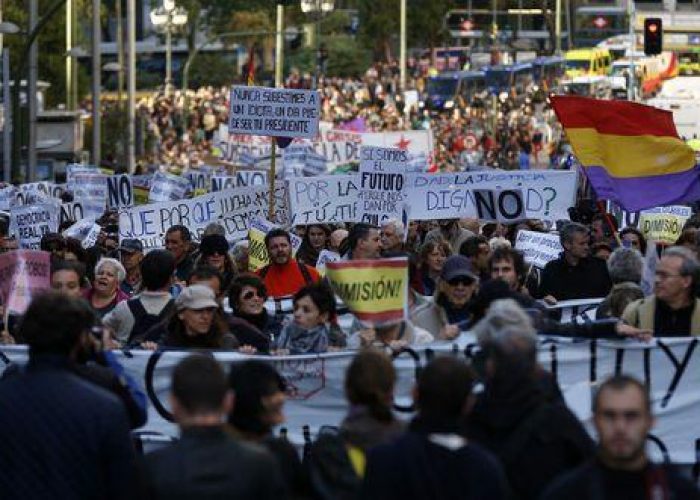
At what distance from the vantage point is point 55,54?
71125 mm

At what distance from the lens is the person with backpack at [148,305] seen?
12109 millimetres

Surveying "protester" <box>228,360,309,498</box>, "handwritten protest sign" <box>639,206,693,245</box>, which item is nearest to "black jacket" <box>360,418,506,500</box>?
"protester" <box>228,360,309,498</box>

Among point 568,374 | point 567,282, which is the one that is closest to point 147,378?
point 568,374

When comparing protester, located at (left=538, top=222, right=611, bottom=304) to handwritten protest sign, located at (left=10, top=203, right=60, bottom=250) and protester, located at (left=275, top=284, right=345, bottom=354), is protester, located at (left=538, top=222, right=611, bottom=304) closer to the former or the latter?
protester, located at (left=275, top=284, right=345, bottom=354)

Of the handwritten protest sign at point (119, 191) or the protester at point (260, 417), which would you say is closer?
the protester at point (260, 417)

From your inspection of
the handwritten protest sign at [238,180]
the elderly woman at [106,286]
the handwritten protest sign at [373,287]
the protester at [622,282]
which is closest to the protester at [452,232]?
the elderly woman at [106,286]

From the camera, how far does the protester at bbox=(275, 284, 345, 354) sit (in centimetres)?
1066

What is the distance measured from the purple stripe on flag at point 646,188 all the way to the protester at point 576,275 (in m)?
0.72

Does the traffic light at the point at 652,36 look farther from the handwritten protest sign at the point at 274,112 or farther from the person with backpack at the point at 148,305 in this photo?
the person with backpack at the point at 148,305

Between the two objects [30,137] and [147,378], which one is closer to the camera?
[147,378]

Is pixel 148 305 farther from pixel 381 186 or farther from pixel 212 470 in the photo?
pixel 381 186

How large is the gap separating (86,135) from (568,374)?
2060 inches

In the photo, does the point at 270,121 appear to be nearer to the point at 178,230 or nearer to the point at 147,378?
the point at 178,230

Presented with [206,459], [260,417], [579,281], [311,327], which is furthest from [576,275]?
[206,459]
